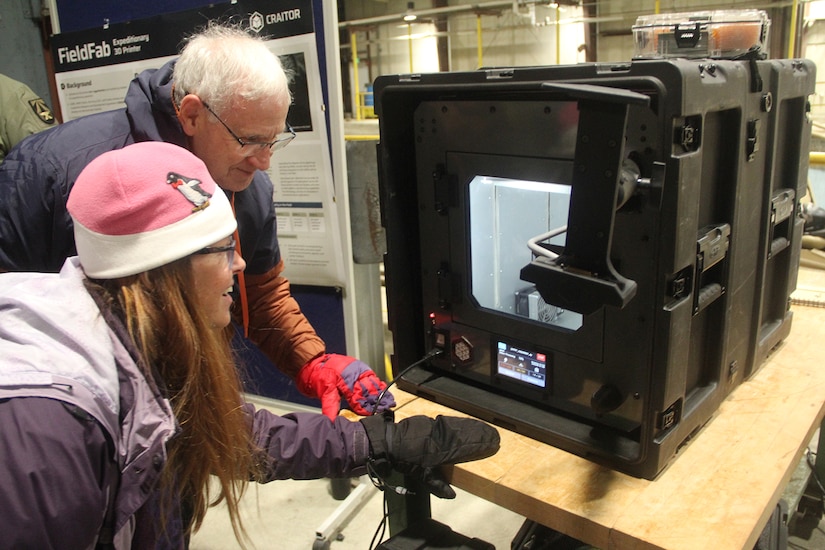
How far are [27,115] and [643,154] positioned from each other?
2294 mm

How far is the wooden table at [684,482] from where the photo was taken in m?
0.83

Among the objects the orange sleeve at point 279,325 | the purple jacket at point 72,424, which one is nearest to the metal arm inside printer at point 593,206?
the purple jacket at point 72,424

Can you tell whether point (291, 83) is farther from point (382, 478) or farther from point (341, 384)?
point (382, 478)

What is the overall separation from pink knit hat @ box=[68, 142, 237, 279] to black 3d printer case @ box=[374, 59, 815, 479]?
43cm

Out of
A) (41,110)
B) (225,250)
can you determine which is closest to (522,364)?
(225,250)

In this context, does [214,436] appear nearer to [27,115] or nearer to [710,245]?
[710,245]

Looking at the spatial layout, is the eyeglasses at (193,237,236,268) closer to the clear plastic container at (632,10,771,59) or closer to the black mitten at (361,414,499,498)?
the black mitten at (361,414,499,498)

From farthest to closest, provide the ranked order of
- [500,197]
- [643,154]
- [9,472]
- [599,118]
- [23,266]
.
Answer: [23,266] → [500,197] → [643,154] → [599,118] → [9,472]

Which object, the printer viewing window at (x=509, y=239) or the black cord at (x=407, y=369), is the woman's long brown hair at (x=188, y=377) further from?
the printer viewing window at (x=509, y=239)

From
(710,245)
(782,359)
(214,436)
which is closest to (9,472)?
(214,436)

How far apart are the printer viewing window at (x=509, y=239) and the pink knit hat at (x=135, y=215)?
19.1 inches

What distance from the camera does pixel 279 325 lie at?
154 cm

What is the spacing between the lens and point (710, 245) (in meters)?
0.92

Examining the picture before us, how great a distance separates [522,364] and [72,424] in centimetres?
68
